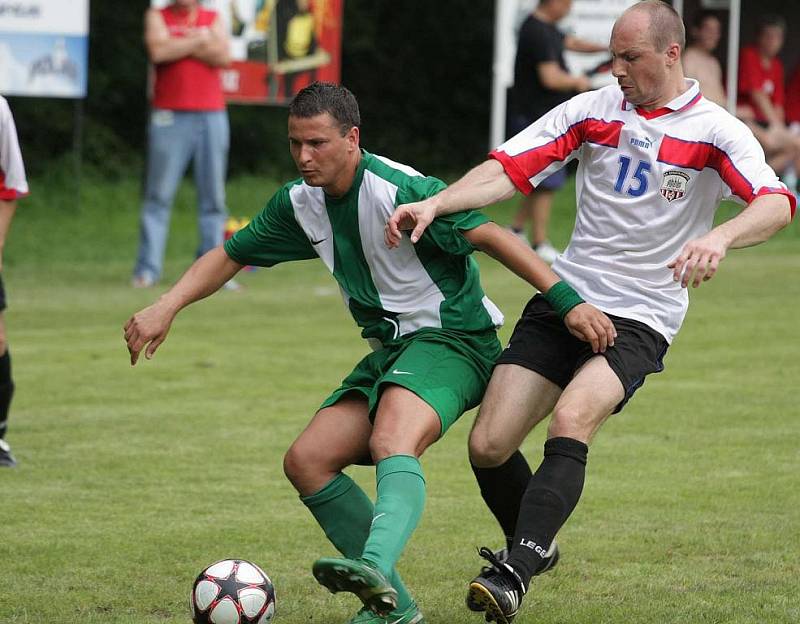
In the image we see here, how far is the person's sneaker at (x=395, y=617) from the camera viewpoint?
492cm

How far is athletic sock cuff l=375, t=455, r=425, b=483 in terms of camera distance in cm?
476

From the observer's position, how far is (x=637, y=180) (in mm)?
5367

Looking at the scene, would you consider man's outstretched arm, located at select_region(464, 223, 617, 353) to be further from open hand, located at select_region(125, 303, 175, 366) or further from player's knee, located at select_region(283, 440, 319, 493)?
open hand, located at select_region(125, 303, 175, 366)

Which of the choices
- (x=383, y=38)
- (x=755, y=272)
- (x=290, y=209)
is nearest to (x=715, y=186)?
(x=290, y=209)

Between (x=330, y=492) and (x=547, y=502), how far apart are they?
0.70 m

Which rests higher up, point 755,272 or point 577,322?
point 577,322

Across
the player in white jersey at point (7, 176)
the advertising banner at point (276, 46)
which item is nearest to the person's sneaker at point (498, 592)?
the player in white jersey at point (7, 176)

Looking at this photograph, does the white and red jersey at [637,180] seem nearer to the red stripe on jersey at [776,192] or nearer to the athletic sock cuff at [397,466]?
the red stripe on jersey at [776,192]

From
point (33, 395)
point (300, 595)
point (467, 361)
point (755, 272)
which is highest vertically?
point (467, 361)

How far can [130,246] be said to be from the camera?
17125 mm

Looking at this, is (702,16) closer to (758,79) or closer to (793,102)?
(758,79)

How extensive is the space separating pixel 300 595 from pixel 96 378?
440cm

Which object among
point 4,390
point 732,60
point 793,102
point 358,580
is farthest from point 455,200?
point 793,102

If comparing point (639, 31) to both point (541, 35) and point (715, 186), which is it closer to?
point (715, 186)
